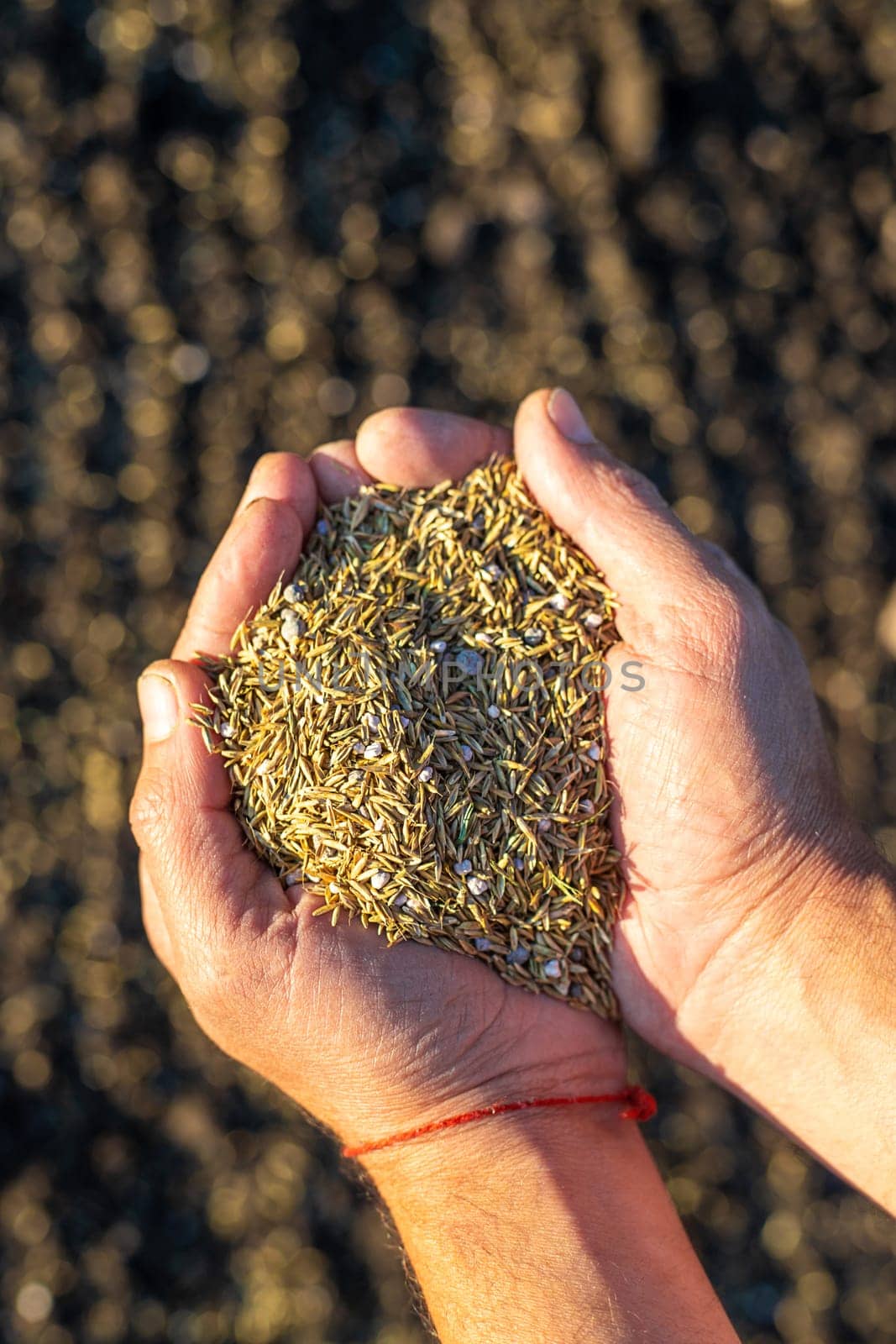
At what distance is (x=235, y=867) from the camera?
6.65ft

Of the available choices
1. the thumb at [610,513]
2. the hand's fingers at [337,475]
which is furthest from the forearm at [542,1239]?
the hand's fingers at [337,475]

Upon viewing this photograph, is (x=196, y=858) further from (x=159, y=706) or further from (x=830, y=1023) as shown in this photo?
(x=830, y=1023)

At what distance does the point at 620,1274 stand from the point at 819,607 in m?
2.26

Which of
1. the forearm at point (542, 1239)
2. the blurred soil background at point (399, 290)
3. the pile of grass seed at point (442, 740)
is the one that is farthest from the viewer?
the blurred soil background at point (399, 290)

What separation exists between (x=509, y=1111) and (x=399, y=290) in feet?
8.69

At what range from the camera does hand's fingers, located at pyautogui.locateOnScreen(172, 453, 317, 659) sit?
223 centimetres

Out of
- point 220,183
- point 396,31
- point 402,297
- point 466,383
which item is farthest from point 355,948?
point 396,31

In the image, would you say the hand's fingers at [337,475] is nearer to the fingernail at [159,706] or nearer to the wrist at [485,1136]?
the fingernail at [159,706]

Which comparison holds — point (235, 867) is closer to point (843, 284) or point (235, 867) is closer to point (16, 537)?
point (16, 537)

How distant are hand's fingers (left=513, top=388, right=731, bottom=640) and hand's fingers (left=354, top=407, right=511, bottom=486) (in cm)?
15

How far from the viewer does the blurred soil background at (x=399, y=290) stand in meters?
3.36

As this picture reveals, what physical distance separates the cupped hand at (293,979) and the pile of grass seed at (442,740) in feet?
0.16

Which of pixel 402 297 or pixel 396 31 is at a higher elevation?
pixel 396 31

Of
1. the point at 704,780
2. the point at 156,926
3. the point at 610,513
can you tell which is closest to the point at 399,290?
the point at 610,513
